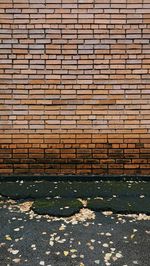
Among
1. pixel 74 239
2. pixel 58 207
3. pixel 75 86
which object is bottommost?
pixel 74 239

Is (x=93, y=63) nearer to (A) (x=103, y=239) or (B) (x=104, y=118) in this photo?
(B) (x=104, y=118)

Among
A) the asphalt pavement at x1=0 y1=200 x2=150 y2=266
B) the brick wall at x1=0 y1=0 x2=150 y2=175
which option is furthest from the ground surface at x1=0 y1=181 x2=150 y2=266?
the brick wall at x1=0 y1=0 x2=150 y2=175

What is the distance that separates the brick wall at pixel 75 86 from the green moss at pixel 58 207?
3.05 feet

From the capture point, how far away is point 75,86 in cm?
593

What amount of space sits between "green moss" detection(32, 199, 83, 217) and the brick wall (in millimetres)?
928

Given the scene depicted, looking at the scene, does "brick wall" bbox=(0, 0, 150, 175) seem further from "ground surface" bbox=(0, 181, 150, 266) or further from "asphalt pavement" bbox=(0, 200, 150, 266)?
"asphalt pavement" bbox=(0, 200, 150, 266)

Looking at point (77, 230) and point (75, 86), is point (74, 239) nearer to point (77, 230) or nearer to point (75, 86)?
point (77, 230)

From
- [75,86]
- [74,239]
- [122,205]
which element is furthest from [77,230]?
[75,86]

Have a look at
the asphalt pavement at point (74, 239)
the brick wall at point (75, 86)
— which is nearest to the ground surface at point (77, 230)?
the asphalt pavement at point (74, 239)

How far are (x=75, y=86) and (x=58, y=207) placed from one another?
78.1 inches

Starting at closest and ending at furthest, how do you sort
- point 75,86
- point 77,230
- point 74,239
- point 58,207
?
point 74,239 → point 77,230 → point 58,207 → point 75,86

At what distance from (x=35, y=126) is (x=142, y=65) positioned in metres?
1.96

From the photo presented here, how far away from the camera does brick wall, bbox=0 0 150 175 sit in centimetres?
579

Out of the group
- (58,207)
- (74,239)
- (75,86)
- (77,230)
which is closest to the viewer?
(74,239)
